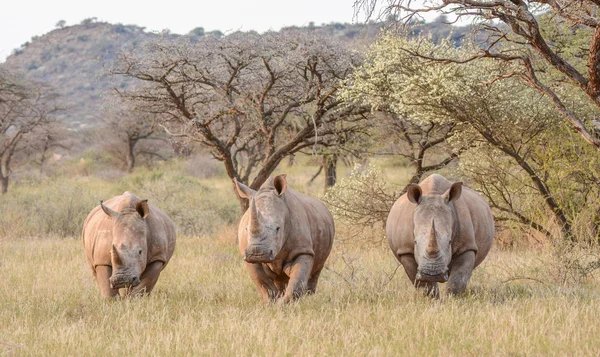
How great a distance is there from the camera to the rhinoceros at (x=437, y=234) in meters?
6.64

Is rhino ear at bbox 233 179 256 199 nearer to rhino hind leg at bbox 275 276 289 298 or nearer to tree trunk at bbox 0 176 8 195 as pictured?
rhino hind leg at bbox 275 276 289 298

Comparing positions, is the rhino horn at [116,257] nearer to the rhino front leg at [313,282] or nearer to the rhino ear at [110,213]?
the rhino ear at [110,213]

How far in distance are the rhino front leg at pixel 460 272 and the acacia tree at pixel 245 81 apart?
163 inches

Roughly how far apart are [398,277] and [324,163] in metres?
8.92

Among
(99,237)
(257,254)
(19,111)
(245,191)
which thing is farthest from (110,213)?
(19,111)

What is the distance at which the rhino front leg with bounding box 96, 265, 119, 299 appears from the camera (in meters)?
7.61

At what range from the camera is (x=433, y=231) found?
21.7 ft

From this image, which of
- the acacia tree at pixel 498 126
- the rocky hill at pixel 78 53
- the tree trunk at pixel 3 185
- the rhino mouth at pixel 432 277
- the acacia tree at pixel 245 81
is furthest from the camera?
the rocky hill at pixel 78 53

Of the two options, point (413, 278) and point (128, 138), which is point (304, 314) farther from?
point (128, 138)

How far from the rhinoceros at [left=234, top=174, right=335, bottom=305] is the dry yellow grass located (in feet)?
0.85

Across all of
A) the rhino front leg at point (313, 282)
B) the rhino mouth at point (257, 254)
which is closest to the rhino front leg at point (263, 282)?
the rhino mouth at point (257, 254)

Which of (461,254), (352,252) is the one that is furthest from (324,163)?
(461,254)

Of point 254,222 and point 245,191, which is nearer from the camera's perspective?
point 254,222

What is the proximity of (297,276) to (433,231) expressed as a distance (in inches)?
54.8
